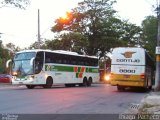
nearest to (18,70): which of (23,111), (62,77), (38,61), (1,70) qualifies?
(38,61)

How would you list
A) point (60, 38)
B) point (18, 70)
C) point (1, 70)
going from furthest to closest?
point (1, 70) → point (60, 38) → point (18, 70)

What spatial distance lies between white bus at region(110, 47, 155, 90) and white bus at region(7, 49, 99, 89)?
261 inches

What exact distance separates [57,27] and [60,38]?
4572mm

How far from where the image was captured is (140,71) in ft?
101

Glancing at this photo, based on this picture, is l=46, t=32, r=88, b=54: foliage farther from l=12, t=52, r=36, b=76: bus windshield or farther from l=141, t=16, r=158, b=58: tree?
l=12, t=52, r=36, b=76: bus windshield

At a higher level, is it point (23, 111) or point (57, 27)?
point (57, 27)

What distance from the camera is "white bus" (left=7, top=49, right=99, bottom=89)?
34.7 meters

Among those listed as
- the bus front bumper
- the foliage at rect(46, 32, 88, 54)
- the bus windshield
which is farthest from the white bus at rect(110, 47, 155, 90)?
the foliage at rect(46, 32, 88, 54)

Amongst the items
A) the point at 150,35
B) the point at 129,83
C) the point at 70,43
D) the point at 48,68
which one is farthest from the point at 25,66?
the point at 150,35

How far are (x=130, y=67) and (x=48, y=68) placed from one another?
8110 millimetres

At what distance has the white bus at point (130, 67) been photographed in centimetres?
3081

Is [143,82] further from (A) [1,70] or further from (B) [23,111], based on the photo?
(A) [1,70]

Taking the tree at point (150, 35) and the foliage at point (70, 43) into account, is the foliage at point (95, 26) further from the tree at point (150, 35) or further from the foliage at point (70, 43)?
the tree at point (150, 35)

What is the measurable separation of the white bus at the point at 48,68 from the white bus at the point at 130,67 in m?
6.62
